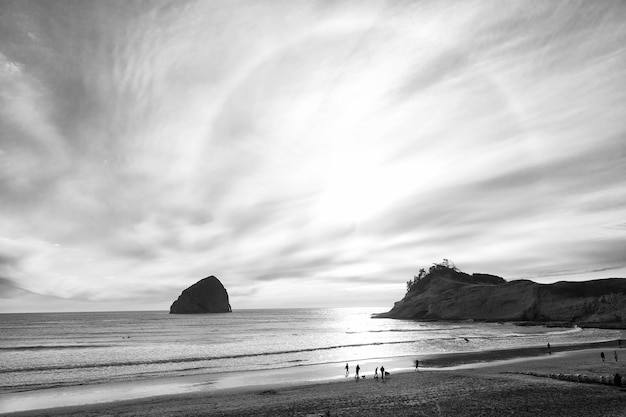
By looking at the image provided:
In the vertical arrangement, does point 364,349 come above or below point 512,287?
below

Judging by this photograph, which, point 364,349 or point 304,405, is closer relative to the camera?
point 304,405

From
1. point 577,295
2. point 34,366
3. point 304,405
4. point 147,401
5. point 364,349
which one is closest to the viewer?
point 304,405

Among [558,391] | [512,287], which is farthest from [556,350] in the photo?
[512,287]

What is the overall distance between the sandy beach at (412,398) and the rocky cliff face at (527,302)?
9553 cm

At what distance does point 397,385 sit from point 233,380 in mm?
17224

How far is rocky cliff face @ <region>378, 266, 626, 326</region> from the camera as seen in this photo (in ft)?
384

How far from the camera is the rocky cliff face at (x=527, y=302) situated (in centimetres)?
11706

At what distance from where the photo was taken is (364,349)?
7006cm

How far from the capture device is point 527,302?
138 meters

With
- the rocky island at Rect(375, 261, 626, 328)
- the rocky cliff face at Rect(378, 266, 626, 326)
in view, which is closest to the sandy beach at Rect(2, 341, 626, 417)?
the rocky island at Rect(375, 261, 626, 328)

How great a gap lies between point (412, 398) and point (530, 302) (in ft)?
429

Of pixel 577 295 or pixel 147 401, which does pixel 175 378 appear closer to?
pixel 147 401

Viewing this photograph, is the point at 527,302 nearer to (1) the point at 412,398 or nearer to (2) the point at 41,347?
(1) the point at 412,398

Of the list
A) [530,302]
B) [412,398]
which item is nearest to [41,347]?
[412,398]
